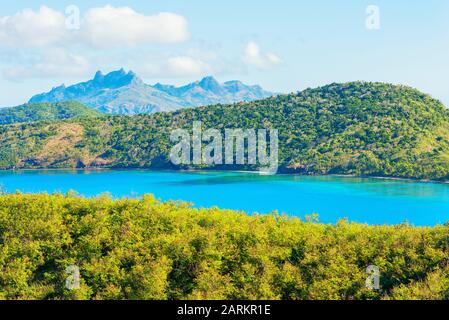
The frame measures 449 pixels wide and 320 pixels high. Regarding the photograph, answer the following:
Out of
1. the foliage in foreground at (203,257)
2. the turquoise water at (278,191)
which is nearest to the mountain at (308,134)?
the turquoise water at (278,191)

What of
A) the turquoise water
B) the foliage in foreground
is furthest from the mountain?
the foliage in foreground

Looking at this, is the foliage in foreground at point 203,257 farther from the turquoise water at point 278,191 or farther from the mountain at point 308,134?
the mountain at point 308,134

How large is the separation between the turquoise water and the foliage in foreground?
3167 cm

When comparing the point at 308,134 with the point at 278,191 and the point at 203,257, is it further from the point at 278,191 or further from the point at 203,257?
the point at 203,257

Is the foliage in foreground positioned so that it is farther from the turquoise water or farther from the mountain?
the mountain

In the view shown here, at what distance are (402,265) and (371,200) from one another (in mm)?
61043

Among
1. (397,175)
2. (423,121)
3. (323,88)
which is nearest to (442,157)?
(397,175)

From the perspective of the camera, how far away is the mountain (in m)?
117

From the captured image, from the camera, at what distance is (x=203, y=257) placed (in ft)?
91.5

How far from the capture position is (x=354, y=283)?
24828 mm

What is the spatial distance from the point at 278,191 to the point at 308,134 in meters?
44.4

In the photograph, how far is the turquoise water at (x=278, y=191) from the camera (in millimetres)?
76500

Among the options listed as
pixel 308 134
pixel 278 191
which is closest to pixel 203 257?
pixel 278 191

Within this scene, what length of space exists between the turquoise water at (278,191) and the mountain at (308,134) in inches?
324
